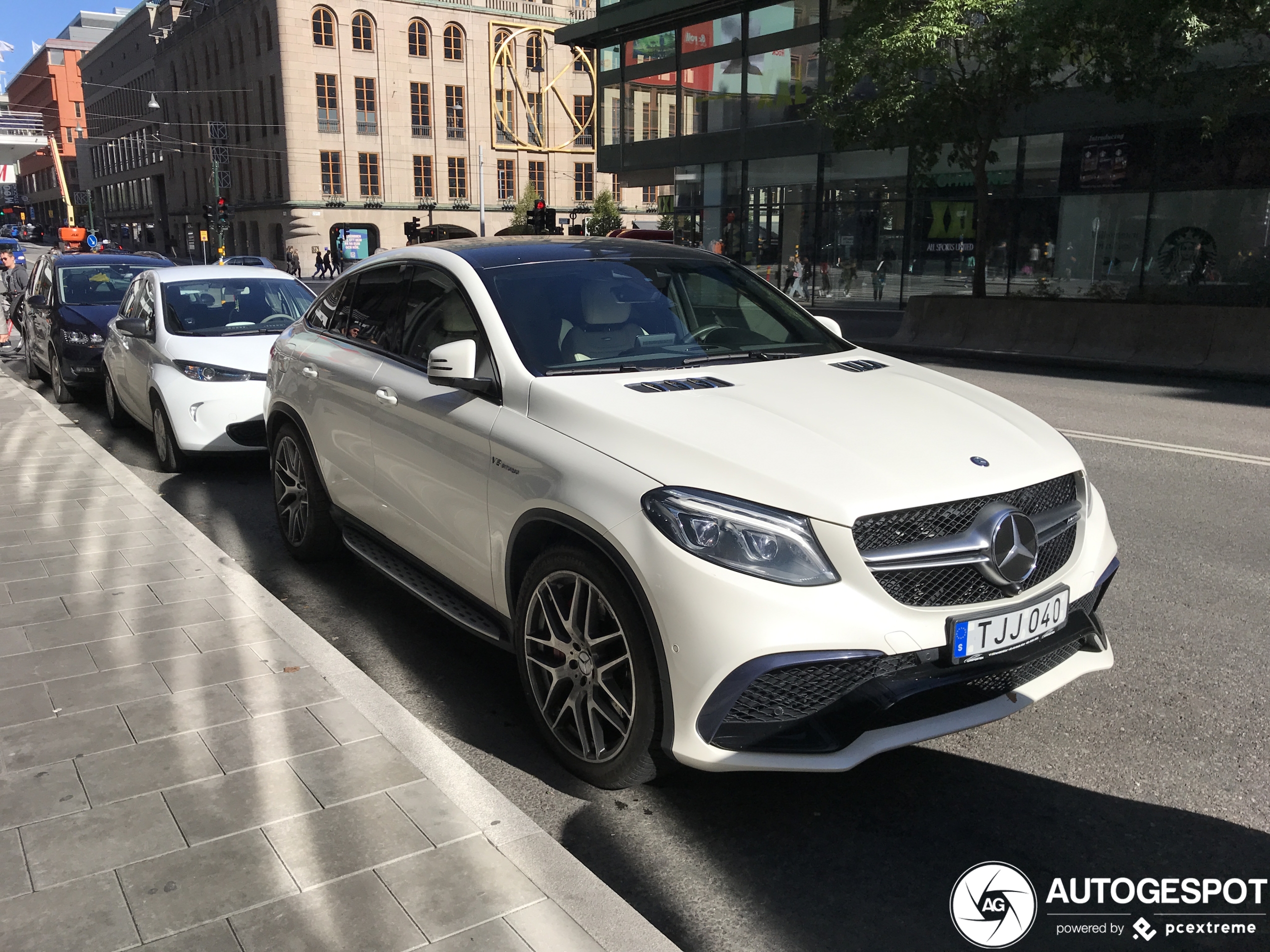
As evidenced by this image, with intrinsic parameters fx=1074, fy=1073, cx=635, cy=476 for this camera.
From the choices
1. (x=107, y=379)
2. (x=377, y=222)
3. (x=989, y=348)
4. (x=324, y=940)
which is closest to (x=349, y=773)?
(x=324, y=940)

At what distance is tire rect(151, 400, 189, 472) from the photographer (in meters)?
8.34

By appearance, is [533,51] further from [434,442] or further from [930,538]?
[930,538]

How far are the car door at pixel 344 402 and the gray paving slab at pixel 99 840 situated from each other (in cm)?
189

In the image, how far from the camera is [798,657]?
284cm

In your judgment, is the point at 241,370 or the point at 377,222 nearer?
the point at 241,370

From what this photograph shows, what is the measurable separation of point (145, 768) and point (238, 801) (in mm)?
427

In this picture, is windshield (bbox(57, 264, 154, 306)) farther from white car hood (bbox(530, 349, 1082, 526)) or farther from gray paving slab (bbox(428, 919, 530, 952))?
gray paving slab (bbox(428, 919, 530, 952))

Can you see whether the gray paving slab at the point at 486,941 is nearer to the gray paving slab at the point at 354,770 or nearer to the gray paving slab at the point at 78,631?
the gray paving slab at the point at 354,770

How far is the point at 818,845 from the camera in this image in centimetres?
315

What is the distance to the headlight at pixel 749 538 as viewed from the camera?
2.91 m

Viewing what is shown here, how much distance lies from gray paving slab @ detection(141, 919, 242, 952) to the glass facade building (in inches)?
683

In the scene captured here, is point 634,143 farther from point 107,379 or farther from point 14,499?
point 14,499

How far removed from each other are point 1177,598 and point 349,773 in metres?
3.95

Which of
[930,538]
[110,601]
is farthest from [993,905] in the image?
[110,601]
